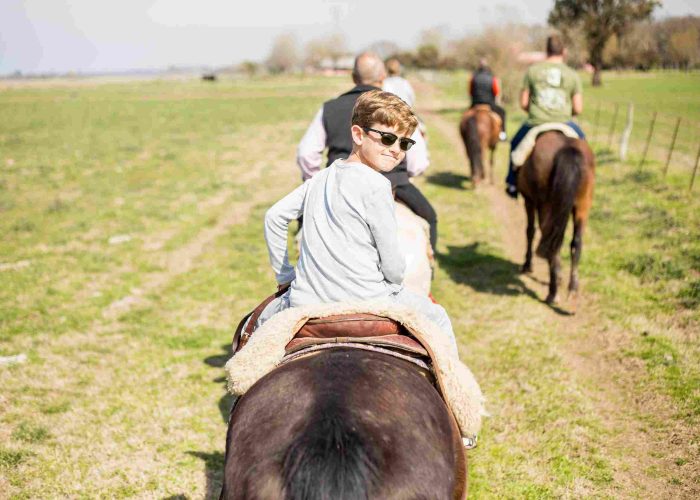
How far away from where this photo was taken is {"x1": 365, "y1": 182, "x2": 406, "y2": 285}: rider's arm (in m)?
2.65

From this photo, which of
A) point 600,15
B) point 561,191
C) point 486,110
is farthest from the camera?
point 600,15

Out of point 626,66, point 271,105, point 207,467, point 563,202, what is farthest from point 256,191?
point 626,66

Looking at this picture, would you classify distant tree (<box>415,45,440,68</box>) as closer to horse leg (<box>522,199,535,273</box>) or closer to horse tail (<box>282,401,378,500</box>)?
horse leg (<box>522,199,535,273</box>)

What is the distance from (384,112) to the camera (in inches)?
105

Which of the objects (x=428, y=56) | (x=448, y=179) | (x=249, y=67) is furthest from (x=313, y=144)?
(x=249, y=67)

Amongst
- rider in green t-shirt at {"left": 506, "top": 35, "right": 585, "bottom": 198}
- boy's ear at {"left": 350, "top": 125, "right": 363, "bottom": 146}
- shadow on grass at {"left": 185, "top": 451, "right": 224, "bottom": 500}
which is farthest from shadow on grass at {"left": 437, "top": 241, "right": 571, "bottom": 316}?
boy's ear at {"left": 350, "top": 125, "right": 363, "bottom": 146}

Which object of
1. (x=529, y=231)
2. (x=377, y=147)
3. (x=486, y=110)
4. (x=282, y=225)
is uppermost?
(x=377, y=147)

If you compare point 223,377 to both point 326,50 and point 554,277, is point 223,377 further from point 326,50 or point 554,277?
point 326,50

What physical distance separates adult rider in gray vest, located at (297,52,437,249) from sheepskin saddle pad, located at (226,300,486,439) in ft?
8.63

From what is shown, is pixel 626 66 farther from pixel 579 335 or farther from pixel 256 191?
pixel 579 335

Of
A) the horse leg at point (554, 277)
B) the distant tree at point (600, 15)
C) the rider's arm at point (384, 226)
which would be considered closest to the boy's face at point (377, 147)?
the rider's arm at point (384, 226)

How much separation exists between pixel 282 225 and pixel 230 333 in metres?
4.03

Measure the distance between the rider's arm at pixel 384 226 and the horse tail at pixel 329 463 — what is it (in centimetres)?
101

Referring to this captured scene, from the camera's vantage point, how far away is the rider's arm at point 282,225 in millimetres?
3065
